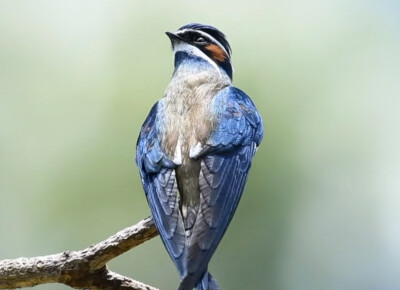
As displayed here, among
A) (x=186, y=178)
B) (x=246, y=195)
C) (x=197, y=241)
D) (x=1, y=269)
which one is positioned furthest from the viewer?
(x=246, y=195)

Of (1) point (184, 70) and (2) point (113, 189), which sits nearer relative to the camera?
(1) point (184, 70)

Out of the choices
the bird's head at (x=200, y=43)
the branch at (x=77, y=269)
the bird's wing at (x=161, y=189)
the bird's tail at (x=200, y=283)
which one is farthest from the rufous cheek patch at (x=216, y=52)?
the bird's tail at (x=200, y=283)

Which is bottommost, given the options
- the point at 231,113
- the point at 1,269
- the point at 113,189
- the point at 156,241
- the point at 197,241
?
the point at 156,241

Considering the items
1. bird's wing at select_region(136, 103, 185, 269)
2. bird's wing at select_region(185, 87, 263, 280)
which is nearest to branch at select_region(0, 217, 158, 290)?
bird's wing at select_region(136, 103, 185, 269)

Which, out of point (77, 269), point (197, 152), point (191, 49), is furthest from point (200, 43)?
point (77, 269)

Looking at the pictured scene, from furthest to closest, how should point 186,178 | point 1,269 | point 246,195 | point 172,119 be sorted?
point 246,195 → point 1,269 → point 172,119 → point 186,178

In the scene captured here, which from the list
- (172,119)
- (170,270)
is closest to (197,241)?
(172,119)

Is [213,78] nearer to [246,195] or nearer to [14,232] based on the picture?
[246,195]
